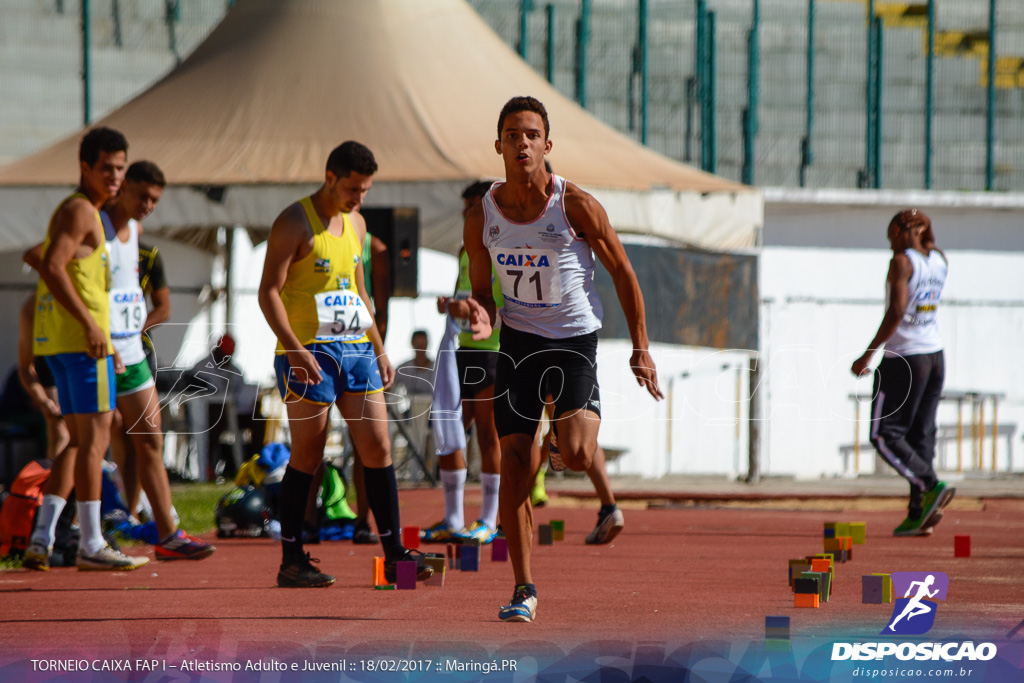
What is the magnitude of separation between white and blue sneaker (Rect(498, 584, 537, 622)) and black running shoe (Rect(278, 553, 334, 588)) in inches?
55.9

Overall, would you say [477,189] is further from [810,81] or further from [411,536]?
[810,81]

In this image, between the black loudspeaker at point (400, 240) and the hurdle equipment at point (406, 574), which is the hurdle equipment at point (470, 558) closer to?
the hurdle equipment at point (406, 574)

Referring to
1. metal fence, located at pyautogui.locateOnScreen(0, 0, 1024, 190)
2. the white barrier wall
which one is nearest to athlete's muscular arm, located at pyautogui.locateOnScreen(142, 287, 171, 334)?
the white barrier wall

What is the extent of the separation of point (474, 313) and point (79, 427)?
8.12ft

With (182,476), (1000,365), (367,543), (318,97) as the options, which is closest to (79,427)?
(367,543)

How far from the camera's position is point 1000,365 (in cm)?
1659

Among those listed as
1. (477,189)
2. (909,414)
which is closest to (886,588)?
(909,414)

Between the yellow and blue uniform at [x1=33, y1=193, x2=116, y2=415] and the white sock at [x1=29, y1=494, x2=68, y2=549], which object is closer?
the yellow and blue uniform at [x1=33, y1=193, x2=116, y2=415]

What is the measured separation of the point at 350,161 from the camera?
612 cm

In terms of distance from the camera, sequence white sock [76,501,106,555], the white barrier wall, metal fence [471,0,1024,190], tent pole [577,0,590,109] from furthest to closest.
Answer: metal fence [471,0,1024,190]
tent pole [577,0,590,109]
the white barrier wall
white sock [76,501,106,555]

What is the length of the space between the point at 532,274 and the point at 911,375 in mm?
4378

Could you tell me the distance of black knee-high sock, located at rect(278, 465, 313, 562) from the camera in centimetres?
617

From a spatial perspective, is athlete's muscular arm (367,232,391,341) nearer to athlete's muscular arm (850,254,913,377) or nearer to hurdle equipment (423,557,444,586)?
hurdle equipment (423,557,444,586)

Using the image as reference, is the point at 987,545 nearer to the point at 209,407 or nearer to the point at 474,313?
the point at 474,313
